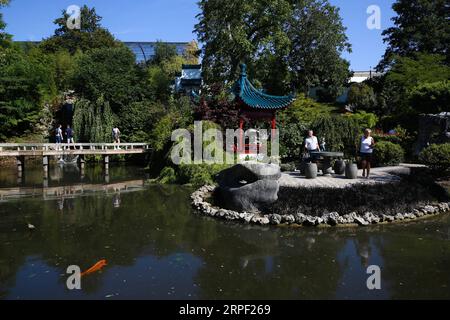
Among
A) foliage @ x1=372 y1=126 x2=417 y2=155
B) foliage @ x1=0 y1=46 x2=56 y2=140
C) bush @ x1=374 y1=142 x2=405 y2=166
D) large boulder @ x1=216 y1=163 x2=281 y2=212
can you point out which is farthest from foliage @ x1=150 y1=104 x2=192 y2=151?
foliage @ x1=0 y1=46 x2=56 y2=140

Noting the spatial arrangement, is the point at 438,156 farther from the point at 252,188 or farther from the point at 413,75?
the point at 413,75

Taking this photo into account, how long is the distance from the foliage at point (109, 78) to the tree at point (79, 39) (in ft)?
43.7

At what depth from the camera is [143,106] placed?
24.9m

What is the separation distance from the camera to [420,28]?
31.0 metres

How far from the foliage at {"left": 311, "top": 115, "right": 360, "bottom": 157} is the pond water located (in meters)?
8.62

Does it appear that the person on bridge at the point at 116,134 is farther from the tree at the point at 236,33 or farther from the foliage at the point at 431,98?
the foliage at the point at 431,98

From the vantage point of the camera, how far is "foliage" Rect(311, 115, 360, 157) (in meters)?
17.3

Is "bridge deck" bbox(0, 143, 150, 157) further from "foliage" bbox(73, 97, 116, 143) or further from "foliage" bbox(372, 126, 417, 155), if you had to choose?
"foliage" bbox(372, 126, 417, 155)

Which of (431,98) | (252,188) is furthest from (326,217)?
(431,98)

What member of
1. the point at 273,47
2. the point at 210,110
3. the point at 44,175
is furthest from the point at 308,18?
the point at 44,175

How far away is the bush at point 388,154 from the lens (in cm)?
1456

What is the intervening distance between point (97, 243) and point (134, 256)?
105 cm

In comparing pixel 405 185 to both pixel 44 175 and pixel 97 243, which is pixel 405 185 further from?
pixel 44 175

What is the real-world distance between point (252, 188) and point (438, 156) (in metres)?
6.15
